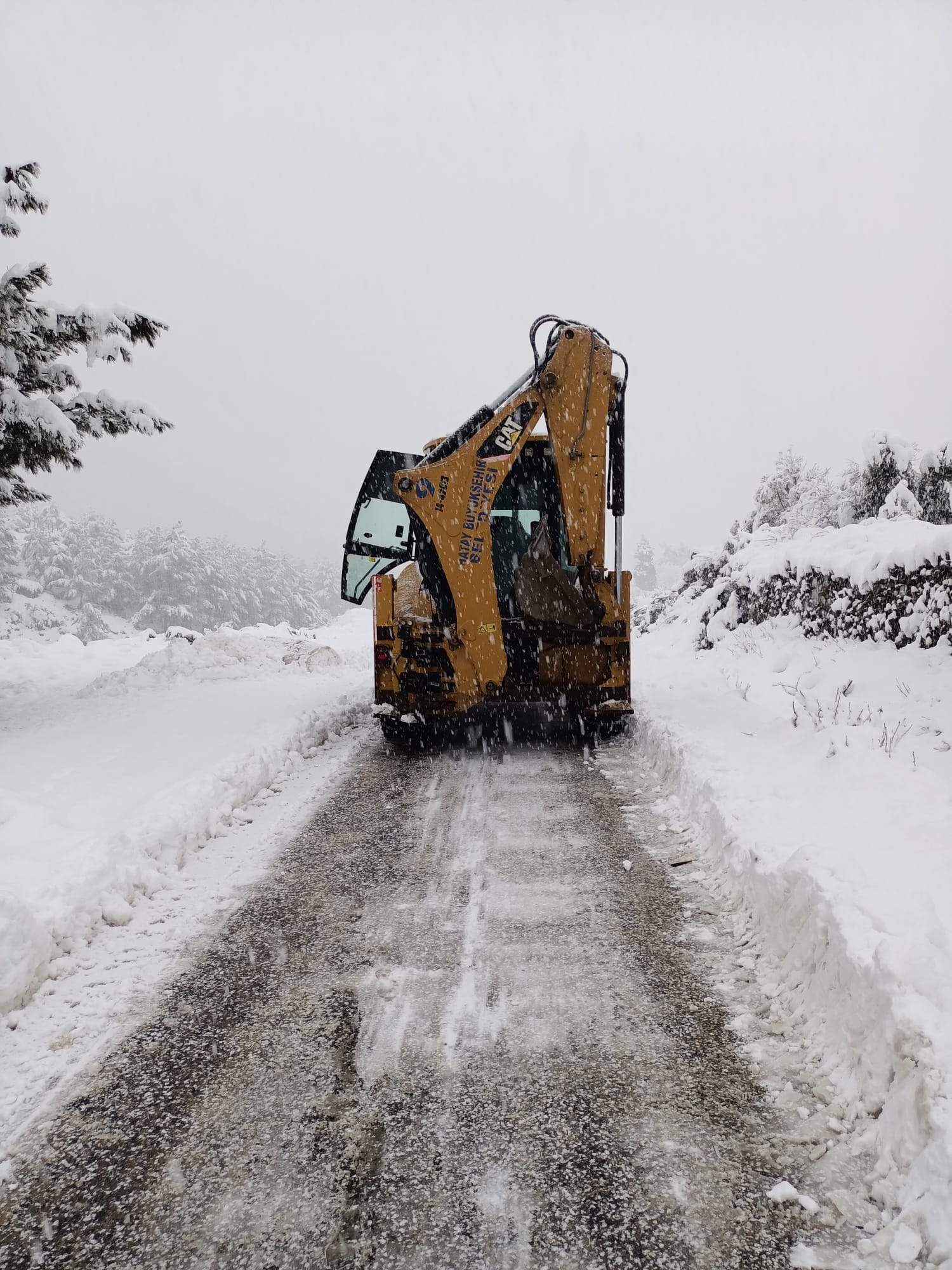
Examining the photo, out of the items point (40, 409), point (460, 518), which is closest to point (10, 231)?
point (40, 409)

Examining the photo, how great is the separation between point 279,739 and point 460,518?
278 centimetres

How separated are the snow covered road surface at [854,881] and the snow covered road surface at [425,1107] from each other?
0.31 m

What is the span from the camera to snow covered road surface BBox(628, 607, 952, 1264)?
224 cm

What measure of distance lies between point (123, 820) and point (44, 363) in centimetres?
663

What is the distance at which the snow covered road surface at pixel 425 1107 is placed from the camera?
80.0 inches

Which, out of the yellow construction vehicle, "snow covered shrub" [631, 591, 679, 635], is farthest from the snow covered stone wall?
"snow covered shrub" [631, 591, 679, 635]

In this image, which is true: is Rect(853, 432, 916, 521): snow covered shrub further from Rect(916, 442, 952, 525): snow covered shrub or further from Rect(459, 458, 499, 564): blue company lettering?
Rect(459, 458, 499, 564): blue company lettering

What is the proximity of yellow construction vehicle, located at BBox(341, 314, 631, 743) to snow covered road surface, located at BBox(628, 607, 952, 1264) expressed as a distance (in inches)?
46.2

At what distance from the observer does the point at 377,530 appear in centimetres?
868

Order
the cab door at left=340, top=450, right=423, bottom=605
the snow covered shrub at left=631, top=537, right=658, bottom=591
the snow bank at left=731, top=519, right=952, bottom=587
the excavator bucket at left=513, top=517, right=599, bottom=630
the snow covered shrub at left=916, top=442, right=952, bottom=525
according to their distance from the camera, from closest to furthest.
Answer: the excavator bucket at left=513, top=517, right=599, bottom=630
the cab door at left=340, top=450, right=423, bottom=605
the snow bank at left=731, top=519, right=952, bottom=587
the snow covered shrub at left=916, top=442, right=952, bottom=525
the snow covered shrub at left=631, top=537, right=658, bottom=591

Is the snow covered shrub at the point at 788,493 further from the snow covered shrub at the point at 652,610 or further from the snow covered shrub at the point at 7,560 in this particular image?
the snow covered shrub at the point at 7,560

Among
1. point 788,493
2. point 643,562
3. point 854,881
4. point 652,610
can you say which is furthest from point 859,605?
point 643,562

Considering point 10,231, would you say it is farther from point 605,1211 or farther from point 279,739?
point 605,1211

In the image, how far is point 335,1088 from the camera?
263 centimetres
